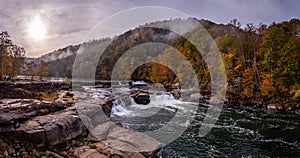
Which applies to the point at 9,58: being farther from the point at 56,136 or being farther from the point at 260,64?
the point at 260,64

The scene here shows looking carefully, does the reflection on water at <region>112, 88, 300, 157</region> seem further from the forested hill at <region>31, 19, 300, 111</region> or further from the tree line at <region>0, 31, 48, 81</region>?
the tree line at <region>0, 31, 48, 81</region>

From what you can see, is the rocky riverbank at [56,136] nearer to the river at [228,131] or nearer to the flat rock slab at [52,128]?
the flat rock slab at [52,128]

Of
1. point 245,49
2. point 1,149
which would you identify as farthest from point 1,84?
point 245,49

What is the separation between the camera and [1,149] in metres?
7.00

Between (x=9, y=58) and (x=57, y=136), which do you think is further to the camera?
(x=9, y=58)

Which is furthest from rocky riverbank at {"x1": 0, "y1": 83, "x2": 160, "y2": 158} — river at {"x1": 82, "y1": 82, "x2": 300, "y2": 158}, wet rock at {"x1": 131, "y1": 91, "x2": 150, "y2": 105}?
wet rock at {"x1": 131, "y1": 91, "x2": 150, "y2": 105}

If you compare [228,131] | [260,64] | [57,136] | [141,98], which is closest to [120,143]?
[57,136]

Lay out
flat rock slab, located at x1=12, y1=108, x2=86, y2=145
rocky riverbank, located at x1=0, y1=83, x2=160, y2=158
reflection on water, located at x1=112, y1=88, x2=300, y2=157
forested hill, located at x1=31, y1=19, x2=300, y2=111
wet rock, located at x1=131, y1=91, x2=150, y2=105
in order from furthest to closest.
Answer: wet rock, located at x1=131, y1=91, x2=150, y2=105, forested hill, located at x1=31, y1=19, x2=300, y2=111, reflection on water, located at x1=112, y1=88, x2=300, y2=157, flat rock slab, located at x1=12, y1=108, x2=86, y2=145, rocky riverbank, located at x1=0, y1=83, x2=160, y2=158

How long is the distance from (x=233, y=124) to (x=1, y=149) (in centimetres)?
1530

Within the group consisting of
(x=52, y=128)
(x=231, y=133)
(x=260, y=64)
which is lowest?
(x=231, y=133)

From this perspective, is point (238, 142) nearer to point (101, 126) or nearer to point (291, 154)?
point (291, 154)

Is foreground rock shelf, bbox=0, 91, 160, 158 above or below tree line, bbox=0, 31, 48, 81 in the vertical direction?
below

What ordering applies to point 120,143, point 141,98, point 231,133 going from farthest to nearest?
point 141,98, point 231,133, point 120,143

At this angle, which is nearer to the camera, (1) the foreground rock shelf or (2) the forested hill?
(1) the foreground rock shelf
